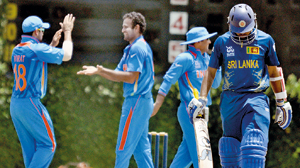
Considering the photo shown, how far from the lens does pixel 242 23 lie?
168 inches

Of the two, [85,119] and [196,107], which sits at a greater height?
[196,107]

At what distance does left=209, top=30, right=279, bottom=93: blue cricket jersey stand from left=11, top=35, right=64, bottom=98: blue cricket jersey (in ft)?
6.50

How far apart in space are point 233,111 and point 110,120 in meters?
2.63

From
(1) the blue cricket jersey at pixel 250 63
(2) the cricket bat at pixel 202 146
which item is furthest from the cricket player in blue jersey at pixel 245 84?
(2) the cricket bat at pixel 202 146

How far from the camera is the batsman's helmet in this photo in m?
4.27

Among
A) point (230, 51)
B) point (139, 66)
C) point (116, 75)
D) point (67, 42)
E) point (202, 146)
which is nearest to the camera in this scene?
point (230, 51)

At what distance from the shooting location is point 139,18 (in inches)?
211

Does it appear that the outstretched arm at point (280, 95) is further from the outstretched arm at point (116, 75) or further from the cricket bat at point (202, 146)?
the outstretched arm at point (116, 75)

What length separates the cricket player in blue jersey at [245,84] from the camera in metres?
4.27

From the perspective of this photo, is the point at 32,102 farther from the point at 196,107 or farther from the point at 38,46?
the point at 196,107

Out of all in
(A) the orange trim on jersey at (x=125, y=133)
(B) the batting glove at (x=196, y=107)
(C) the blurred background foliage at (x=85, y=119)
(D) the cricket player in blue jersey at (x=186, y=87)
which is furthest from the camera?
(C) the blurred background foliage at (x=85, y=119)

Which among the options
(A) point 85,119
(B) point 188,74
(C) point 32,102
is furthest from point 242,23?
(A) point 85,119

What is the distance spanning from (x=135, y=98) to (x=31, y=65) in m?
1.23

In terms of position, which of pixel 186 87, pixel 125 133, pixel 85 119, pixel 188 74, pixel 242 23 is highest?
pixel 242 23
